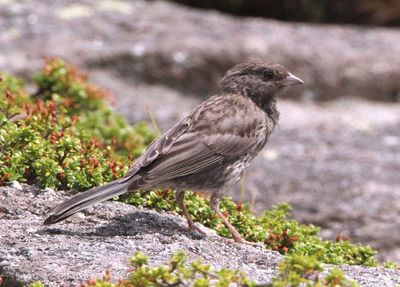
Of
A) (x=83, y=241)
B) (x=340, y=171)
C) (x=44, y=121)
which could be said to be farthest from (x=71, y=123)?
(x=340, y=171)

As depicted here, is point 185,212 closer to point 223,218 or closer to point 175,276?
point 223,218

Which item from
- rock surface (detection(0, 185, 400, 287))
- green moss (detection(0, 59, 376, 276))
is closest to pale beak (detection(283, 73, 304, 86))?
green moss (detection(0, 59, 376, 276))

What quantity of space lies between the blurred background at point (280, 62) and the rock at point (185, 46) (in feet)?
0.05

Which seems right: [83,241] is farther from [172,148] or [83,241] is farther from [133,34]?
[133,34]

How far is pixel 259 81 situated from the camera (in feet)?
25.1

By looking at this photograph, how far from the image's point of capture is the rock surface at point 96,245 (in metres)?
5.38

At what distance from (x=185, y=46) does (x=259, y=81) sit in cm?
419

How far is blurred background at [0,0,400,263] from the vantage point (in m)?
10.0

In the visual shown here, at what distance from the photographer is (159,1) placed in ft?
44.1

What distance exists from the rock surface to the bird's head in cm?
139

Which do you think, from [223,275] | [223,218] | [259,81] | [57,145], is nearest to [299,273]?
[223,275]

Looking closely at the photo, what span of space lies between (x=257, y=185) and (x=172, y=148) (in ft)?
11.2

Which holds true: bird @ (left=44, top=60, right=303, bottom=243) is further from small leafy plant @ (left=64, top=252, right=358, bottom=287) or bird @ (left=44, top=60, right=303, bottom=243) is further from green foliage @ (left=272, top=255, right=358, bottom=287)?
green foliage @ (left=272, top=255, right=358, bottom=287)

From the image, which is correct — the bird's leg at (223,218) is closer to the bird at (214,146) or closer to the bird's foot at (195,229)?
the bird at (214,146)
